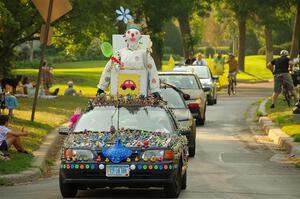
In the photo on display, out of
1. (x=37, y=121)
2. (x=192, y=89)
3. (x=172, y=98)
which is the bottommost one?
(x=37, y=121)

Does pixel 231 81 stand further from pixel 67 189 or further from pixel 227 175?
pixel 67 189

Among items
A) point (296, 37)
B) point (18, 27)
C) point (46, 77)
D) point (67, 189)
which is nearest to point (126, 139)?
point (67, 189)

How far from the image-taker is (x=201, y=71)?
34.3 meters

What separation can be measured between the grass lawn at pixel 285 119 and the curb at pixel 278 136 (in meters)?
0.15

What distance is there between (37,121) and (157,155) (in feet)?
37.7

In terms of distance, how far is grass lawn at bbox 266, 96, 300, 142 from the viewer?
2095cm

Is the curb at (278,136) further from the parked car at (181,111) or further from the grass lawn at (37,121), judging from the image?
the grass lawn at (37,121)

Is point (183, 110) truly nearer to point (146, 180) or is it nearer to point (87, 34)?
point (146, 180)

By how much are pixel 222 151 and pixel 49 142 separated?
3.64m

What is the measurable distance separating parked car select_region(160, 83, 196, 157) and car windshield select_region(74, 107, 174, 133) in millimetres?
3770

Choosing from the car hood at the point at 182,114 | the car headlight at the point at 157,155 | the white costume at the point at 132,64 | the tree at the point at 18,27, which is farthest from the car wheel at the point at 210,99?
the car headlight at the point at 157,155

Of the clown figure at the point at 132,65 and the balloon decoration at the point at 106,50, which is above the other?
the balloon decoration at the point at 106,50

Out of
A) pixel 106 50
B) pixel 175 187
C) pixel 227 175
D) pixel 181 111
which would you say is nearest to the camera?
pixel 175 187

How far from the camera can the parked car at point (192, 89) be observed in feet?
77.9
